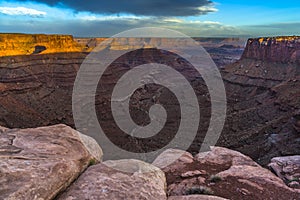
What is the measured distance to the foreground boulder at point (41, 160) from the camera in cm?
535

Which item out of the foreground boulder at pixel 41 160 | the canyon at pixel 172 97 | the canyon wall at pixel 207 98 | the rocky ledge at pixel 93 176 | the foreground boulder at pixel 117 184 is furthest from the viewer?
the canyon wall at pixel 207 98

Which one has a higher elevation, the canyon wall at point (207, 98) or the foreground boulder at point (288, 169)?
the foreground boulder at point (288, 169)

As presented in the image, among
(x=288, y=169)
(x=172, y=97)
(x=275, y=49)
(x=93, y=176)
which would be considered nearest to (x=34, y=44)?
(x=172, y=97)

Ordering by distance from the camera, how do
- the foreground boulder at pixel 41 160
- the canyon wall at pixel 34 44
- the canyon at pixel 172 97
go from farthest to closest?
the canyon wall at pixel 34 44
the canyon at pixel 172 97
the foreground boulder at pixel 41 160

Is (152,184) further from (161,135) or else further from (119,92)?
(119,92)

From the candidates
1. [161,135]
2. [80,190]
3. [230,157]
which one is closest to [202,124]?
[161,135]

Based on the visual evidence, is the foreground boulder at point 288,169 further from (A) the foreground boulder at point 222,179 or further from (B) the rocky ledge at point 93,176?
(B) the rocky ledge at point 93,176

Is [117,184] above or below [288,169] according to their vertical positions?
above

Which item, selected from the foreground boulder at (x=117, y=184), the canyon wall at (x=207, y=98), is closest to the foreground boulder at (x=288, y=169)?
the foreground boulder at (x=117, y=184)

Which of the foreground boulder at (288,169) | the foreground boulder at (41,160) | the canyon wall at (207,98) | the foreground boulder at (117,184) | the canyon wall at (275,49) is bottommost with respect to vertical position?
the canyon wall at (207,98)

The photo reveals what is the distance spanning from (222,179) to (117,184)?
4230 mm

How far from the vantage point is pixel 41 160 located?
6.49 m

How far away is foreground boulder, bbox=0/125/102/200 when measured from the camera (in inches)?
211

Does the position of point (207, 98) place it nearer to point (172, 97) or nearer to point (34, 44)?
point (172, 97)
